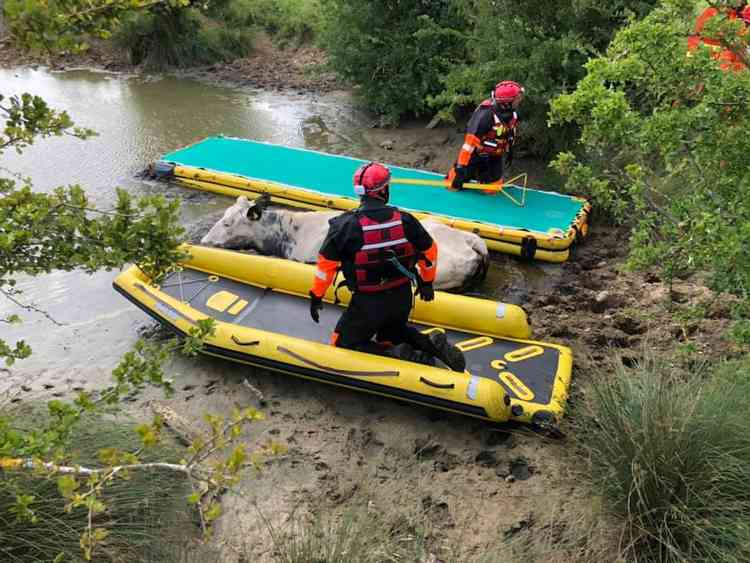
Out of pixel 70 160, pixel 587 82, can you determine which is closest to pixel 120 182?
pixel 70 160

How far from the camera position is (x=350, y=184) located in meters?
7.62

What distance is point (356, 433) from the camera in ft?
13.8

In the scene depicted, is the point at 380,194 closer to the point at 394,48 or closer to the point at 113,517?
the point at 113,517

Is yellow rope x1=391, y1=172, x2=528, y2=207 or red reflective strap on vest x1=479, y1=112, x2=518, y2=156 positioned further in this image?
yellow rope x1=391, y1=172, x2=528, y2=207

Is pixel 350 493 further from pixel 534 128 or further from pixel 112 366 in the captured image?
pixel 534 128

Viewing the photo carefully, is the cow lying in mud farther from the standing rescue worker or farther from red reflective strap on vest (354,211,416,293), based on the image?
the standing rescue worker

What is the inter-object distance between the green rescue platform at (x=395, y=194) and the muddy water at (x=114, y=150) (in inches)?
11.8

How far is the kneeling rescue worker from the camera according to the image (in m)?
3.88

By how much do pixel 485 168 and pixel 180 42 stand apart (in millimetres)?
10260

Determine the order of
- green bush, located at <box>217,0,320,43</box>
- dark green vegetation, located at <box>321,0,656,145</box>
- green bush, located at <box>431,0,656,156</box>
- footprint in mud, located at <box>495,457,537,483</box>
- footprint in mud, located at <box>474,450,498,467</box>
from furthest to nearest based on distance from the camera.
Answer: green bush, located at <box>217,0,320,43</box> < dark green vegetation, located at <box>321,0,656,145</box> < green bush, located at <box>431,0,656,156</box> < footprint in mud, located at <box>474,450,498,467</box> < footprint in mud, located at <box>495,457,537,483</box>

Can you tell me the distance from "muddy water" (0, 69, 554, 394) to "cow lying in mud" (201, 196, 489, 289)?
23.2 inches

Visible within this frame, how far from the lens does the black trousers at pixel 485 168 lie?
23.4 ft

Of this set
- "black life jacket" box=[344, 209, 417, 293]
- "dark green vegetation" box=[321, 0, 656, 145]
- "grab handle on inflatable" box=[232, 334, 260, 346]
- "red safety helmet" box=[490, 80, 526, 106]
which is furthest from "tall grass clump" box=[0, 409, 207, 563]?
"dark green vegetation" box=[321, 0, 656, 145]

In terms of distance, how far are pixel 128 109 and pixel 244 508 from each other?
33.3 feet
